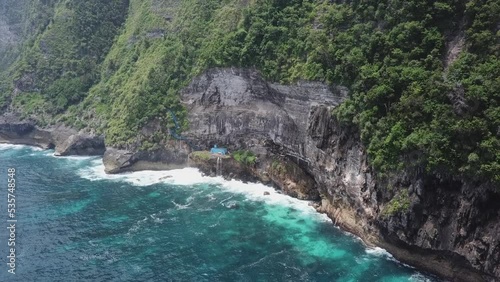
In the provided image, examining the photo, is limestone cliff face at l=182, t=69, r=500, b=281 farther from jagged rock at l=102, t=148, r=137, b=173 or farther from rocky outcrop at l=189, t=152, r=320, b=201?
jagged rock at l=102, t=148, r=137, b=173

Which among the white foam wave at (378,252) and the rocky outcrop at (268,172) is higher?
the rocky outcrop at (268,172)

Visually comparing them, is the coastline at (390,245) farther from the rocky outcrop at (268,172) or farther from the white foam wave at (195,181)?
the white foam wave at (195,181)

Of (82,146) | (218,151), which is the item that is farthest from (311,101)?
(82,146)

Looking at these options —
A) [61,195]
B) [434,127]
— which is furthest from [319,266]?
[61,195]

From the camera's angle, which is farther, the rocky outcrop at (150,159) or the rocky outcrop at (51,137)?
the rocky outcrop at (51,137)

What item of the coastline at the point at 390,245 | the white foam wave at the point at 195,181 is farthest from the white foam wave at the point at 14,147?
the coastline at the point at 390,245

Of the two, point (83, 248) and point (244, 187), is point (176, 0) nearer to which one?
point (244, 187)
